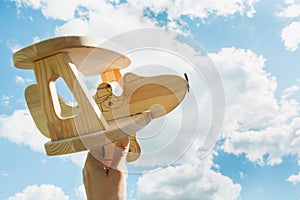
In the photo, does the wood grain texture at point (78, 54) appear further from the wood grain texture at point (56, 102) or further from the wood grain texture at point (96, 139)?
the wood grain texture at point (96, 139)

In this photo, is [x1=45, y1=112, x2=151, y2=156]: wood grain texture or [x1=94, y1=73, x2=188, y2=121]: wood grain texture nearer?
[x1=45, y1=112, x2=151, y2=156]: wood grain texture

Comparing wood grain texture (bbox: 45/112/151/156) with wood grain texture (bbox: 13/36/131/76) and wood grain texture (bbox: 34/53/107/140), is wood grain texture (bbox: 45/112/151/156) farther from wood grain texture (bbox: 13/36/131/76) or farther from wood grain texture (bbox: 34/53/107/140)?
wood grain texture (bbox: 13/36/131/76)

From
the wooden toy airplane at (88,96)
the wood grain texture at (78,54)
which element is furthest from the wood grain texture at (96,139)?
the wood grain texture at (78,54)

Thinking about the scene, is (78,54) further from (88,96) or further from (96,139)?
(96,139)

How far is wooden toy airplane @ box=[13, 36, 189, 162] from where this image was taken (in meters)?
1.41

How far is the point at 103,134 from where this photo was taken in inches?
53.6

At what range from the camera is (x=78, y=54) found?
4.95 ft

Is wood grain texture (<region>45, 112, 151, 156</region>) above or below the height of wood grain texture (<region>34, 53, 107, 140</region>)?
below

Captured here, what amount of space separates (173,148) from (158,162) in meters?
0.09

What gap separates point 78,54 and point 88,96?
20 centimetres

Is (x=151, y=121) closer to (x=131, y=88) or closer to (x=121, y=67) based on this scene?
(x=131, y=88)

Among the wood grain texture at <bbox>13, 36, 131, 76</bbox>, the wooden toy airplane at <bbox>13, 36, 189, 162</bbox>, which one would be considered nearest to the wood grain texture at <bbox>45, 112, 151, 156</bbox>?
the wooden toy airplane at <bbox>13, 36, 189, 162</bbox>

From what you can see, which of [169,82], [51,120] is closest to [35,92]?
[51,120]

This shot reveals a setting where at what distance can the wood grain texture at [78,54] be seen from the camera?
1428 mm
